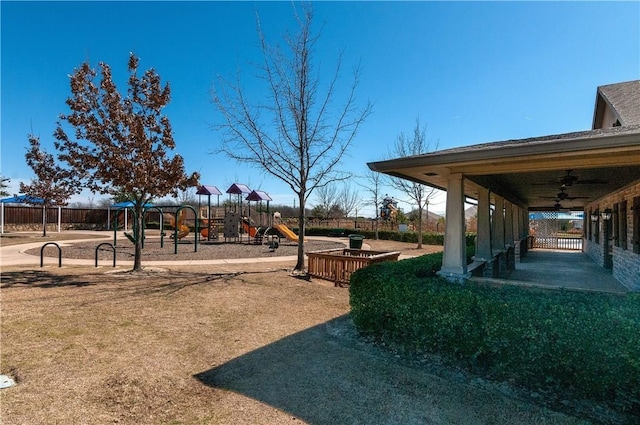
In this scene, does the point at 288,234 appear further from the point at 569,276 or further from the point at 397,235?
the point at 569,276

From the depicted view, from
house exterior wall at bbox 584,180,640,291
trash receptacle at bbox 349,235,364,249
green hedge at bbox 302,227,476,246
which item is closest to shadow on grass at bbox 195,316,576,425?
house exterior wall at bbox 584,180,640,291

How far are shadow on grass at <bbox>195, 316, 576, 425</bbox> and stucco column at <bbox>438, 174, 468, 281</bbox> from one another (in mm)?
1884

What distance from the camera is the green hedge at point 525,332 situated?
9.57 feet

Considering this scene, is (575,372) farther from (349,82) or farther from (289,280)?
(349,82)

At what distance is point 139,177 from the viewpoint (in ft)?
27.5

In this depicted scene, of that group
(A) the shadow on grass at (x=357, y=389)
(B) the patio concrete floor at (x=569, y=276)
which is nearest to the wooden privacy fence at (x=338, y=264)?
(B) the patio concrete floor at (x=569, y=276)

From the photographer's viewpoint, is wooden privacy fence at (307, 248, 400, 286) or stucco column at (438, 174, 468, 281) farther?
wooden privacy fence at (307, 248, 400, 286)

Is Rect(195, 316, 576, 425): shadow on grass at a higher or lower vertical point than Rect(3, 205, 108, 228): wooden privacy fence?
lower

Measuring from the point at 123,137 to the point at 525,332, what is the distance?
9154 millimetres

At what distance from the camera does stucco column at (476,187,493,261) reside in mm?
7234

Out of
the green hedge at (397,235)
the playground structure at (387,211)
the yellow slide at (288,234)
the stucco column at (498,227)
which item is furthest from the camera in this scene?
the playground structure at (387,211)

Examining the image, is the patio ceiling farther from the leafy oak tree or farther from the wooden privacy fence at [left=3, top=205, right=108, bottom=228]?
the wooden privacy fence at [left=3, top=205, right=108, bottom=228]

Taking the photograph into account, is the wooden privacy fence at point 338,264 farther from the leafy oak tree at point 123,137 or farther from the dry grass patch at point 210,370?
the leafy oak tree at point 123,137

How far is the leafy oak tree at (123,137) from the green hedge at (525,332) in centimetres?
681
